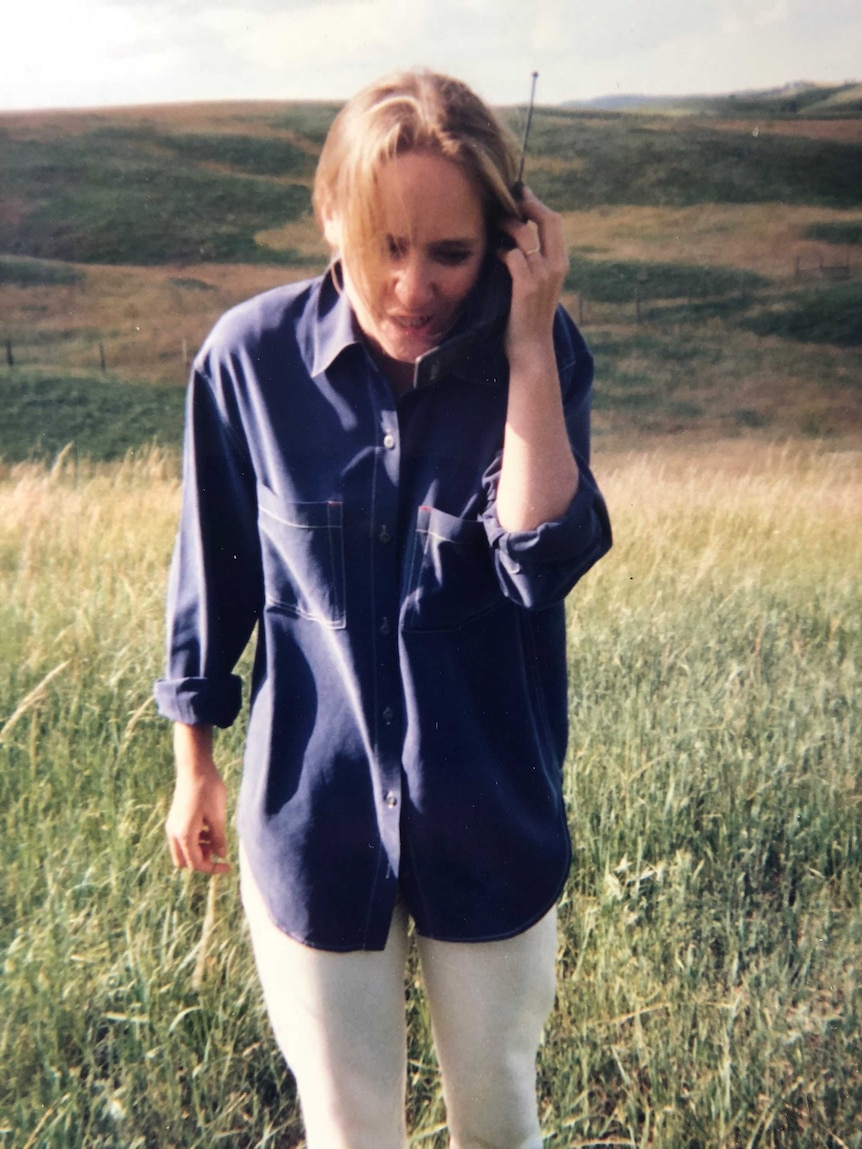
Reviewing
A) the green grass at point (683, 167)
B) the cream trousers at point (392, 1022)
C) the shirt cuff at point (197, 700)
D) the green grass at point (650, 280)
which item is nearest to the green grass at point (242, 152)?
the green grass at point (683, 167)

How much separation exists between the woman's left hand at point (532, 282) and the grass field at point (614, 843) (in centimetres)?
125

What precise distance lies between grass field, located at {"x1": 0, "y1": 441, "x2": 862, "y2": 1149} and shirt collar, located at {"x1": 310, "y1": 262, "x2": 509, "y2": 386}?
1121mm

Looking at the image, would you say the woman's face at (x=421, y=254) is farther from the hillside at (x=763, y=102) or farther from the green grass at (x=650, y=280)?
the green grass at (x=650, y=280)

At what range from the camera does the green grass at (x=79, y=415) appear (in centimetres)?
294

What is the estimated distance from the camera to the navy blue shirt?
4.04ft

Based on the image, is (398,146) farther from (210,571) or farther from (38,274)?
(38,274)

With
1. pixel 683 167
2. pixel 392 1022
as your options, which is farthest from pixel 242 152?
pixel 392 1022

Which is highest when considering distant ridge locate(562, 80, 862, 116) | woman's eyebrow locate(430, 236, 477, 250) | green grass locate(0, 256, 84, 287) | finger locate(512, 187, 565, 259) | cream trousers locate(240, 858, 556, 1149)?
distant ridge locate(562, 80, 862, 116)

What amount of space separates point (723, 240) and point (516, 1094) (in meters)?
2.55

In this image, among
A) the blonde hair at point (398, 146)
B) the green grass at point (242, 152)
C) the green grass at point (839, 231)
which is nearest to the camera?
the blonde hair at point (398, 146)

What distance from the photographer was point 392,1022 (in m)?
1.30

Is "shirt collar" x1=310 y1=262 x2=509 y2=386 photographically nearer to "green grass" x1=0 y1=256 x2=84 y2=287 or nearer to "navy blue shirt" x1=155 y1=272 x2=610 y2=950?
"navy blue shirt" x1=155 y1=272 x2=610 y2=950

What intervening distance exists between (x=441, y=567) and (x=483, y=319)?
0.97 ft

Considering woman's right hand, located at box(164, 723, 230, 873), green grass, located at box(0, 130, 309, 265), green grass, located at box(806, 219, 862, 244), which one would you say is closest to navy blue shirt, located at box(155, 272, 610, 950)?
woman's right hand, located at box(164, 723, 230, 873)
